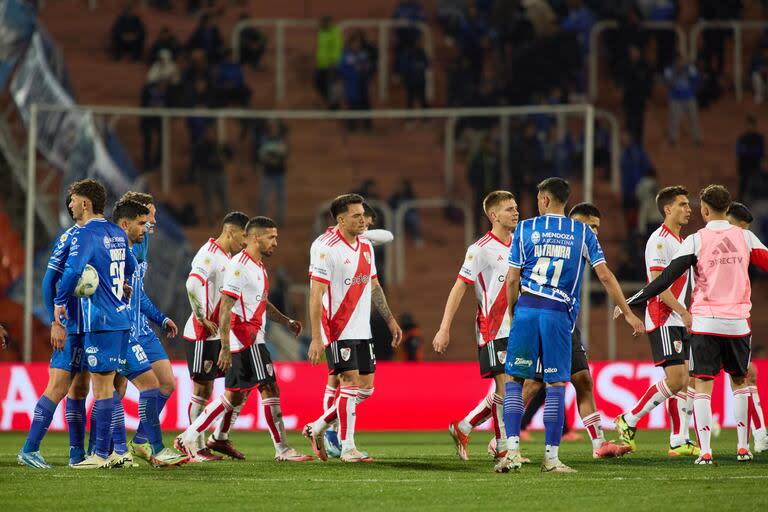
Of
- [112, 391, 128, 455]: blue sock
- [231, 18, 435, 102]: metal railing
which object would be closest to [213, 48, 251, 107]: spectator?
[231, 18, 435, 102]: metal railing

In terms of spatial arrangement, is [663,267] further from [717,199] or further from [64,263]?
[64,263]

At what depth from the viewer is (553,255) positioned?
9750mm

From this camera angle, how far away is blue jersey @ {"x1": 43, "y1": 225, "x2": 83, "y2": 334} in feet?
33.5

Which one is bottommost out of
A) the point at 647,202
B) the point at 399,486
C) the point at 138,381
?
the point at 399,486

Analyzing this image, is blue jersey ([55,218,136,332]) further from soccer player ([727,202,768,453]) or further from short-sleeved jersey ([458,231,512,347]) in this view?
soccer player ([727,202,768,453])

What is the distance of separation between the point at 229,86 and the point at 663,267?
14191 millimetres

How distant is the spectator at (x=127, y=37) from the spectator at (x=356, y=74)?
4.39 meters

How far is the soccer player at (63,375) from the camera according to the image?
33.6 ft

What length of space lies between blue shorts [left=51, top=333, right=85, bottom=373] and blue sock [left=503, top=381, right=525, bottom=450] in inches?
137

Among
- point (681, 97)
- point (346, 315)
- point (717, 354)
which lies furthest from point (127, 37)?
point (717, 354)

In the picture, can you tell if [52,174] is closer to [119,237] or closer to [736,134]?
[119,237]

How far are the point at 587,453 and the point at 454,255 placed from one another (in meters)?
9.35

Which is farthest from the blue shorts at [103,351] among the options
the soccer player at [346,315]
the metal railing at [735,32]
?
the metal railing at [735,32]

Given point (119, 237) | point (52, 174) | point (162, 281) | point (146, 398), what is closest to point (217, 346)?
point (146, 398)
